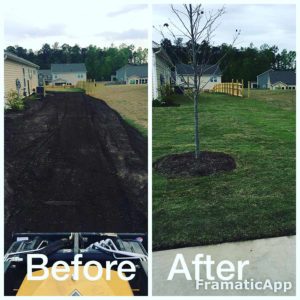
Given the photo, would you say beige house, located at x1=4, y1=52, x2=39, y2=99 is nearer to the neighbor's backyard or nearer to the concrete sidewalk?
the neighbor's backyard

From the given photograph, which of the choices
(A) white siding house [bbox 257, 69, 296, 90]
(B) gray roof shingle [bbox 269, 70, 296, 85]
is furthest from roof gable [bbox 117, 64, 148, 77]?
(B) gray roof shingle [bbox 269, 70, 296, 85]

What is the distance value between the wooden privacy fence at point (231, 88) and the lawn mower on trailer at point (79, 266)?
1.96 m

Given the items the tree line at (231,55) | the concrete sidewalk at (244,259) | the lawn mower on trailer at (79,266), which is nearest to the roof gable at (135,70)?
the tree line at (231,55)

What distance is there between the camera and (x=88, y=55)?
6.95 metres

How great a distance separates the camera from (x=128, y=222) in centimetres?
673

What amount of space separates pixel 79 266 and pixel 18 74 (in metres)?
2.32

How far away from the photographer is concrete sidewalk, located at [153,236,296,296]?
6578 millimetres

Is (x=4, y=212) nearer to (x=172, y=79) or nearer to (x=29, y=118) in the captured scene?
(x=29, y=118)

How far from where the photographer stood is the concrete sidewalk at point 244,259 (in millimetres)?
6578

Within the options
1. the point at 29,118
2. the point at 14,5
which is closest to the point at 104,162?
the point at 29,118

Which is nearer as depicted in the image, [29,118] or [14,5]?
[14,5]

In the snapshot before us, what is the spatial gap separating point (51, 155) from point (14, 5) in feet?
5.78

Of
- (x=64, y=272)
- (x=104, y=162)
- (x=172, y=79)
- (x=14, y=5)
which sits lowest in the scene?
(x=64, y=272)

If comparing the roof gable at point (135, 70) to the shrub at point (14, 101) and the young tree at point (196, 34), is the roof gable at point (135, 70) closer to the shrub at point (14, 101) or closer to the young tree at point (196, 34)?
the young tree at point (196, 34)
